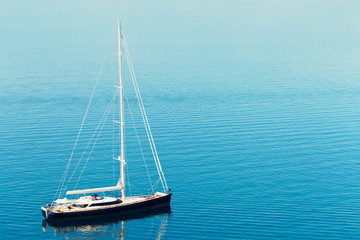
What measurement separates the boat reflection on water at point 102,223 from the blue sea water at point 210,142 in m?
0.33

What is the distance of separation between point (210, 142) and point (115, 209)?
1281 inches

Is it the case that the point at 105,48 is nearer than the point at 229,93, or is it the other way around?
the point at 229,93

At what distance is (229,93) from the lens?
137 meters

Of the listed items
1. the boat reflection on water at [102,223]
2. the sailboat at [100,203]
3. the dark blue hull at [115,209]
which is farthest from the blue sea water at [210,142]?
the sailboat at [100,203]

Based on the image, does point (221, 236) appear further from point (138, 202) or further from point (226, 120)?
point (226, 120)

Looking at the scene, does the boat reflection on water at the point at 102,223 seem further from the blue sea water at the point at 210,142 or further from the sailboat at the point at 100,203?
the sailboat at the point at 100,203

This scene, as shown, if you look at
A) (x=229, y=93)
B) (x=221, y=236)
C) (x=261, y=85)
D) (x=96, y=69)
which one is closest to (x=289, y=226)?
(x=221, y=236)

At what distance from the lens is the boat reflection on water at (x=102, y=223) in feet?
218

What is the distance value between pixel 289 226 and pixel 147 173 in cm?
2716

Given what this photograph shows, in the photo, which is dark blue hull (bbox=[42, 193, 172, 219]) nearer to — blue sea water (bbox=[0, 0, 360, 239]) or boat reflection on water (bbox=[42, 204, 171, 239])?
boat reflection on water (bbox=[42, 204, 171, 239])

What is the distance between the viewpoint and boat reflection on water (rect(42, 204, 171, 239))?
6656 cm

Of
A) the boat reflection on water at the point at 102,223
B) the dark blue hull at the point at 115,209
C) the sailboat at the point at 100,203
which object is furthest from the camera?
the sailboat at the point at 100,203

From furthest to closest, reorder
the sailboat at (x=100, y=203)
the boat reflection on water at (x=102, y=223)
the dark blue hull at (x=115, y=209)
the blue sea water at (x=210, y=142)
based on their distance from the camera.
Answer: the sailboat at (x=100, y=203)
the dark blue hull at (x=115, y=209)
the blue sea water at (x=210, y=142)
the boat reflection on water at (x=102, y=223)

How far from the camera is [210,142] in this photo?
323 feet
